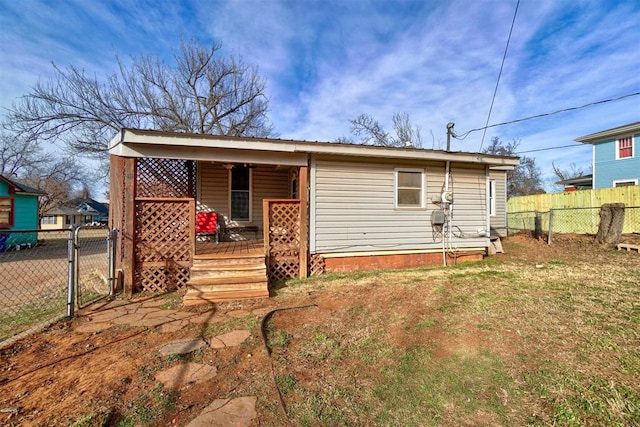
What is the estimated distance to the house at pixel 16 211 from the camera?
12344mm

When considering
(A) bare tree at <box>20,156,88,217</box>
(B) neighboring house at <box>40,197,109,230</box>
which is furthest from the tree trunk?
(B) neighboring house at <box>40,197,109,230</box>

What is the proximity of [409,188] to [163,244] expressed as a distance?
5.43 m

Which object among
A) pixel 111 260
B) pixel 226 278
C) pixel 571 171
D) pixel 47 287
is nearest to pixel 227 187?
pixel 111 260

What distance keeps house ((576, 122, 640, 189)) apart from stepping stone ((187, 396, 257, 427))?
20.3m

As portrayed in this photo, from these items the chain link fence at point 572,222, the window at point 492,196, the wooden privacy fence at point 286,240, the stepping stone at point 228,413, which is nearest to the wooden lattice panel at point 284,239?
the wooden privacy fence at point 286,240

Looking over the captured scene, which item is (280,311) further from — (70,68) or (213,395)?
(70,68)

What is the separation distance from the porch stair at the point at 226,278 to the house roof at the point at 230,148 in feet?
6.16

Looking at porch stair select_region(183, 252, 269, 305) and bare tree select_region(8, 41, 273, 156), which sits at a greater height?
bare tree select_region(8, 41, 273, 156)

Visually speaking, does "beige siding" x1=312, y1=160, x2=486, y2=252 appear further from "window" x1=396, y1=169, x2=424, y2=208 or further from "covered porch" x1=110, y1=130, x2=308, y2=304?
"covered porch" x1=110, y1=130, x2=308, y2=304

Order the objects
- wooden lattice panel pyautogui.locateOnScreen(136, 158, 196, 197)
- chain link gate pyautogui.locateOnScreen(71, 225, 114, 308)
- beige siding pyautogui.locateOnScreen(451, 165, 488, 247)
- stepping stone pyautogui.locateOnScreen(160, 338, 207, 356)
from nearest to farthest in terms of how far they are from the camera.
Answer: stepping stone pyautogui.locateOnScreen(160, 338, 207, 356) → chain link gate pyautogui.locateOnScreen(71, 225, 114, 308) → wooden lattice panel pyautogui.locateOnScreen(136, 158, 196, 197) → beige siding pyautogui.locateOnScreen(451, 165, 488, 247)

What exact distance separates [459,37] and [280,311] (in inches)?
427

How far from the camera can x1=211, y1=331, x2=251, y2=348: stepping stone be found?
3134 millimetres

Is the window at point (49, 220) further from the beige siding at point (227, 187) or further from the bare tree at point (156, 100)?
the beige siding at point (227, 187)

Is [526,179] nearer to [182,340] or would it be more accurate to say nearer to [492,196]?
[492,196]
